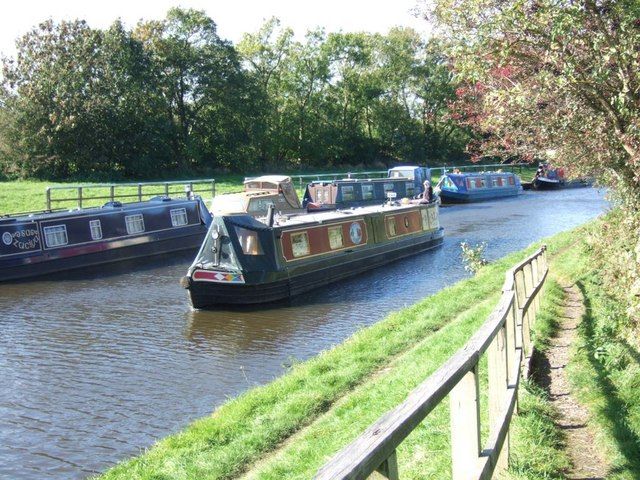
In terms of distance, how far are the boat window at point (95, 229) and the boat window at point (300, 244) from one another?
26.0 feet

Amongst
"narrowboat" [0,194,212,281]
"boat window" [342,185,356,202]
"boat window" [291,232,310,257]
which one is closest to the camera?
"boat window" [291,232,310,257]

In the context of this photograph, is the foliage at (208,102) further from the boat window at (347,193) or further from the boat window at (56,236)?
the boat window at (56,236)

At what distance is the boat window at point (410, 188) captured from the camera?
35.6 meters

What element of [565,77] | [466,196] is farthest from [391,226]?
[466,196]

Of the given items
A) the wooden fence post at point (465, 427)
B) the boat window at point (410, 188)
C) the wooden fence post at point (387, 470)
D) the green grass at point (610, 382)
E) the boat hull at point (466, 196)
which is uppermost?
the boat window at point (410, 188)

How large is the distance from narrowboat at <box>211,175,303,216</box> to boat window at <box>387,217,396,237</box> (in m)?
3.75

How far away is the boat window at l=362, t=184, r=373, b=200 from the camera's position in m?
31.2

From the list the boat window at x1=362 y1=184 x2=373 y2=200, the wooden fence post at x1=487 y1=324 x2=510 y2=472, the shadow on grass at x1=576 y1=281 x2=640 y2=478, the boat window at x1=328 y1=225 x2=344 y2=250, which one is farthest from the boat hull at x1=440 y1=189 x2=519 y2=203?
the wooden fence post at x1=487 y1=324 x2=510 y2=472

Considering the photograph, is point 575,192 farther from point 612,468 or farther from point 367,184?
point 612,468

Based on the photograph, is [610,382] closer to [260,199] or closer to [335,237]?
[335,237]

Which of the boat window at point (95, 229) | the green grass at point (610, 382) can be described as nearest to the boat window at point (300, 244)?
the boat window at point (95, 229)

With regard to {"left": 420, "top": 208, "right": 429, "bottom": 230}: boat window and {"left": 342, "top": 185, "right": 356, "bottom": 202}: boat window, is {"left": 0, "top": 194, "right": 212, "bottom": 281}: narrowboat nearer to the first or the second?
{"left": 342, "top": 185, "right": 356, "bottom": 202}: boat window

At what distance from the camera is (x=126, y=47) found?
141ft

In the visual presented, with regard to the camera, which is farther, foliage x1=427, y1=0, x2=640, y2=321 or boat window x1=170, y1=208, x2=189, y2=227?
boat window x1=170, y1=208, x2=189, y2=227
